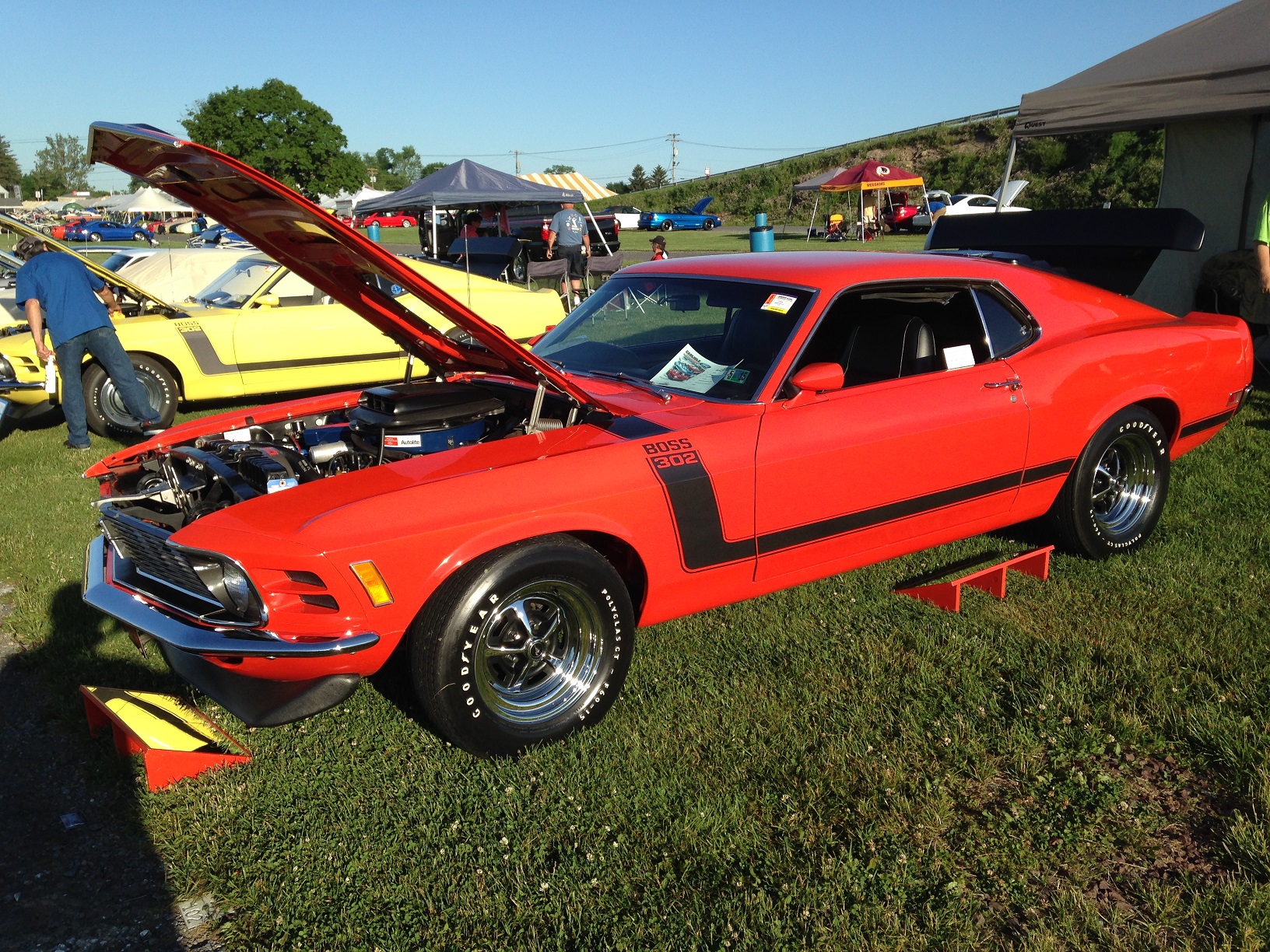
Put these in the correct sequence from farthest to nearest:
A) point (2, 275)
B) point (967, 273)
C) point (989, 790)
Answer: point (2, 275) < point (967, 273) < point (989, 790)

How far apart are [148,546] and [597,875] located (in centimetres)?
177

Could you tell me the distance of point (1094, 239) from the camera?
649 centimetres

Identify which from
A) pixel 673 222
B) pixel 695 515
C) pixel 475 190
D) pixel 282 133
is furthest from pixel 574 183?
pixel 282 133

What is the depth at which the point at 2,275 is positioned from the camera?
2033 cm

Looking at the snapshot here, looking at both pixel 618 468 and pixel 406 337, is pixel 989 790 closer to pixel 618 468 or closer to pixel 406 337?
pixel 618 468

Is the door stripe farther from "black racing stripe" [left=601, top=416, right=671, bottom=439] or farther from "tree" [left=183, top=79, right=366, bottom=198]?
"tree" [left=183, top=79, right=366, bottom=198]

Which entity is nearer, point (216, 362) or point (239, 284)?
point (216, 362)

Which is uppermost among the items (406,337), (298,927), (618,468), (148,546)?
(406,337)

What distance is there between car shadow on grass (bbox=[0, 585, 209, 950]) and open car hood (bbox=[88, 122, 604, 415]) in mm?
1706

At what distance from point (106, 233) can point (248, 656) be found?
55.3 m

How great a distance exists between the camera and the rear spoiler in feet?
20.2

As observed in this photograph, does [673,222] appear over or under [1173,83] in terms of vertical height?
under

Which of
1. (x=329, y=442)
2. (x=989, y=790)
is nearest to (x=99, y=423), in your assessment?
(x=329, y=442)

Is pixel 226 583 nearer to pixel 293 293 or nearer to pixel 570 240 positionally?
pixel 293 293
